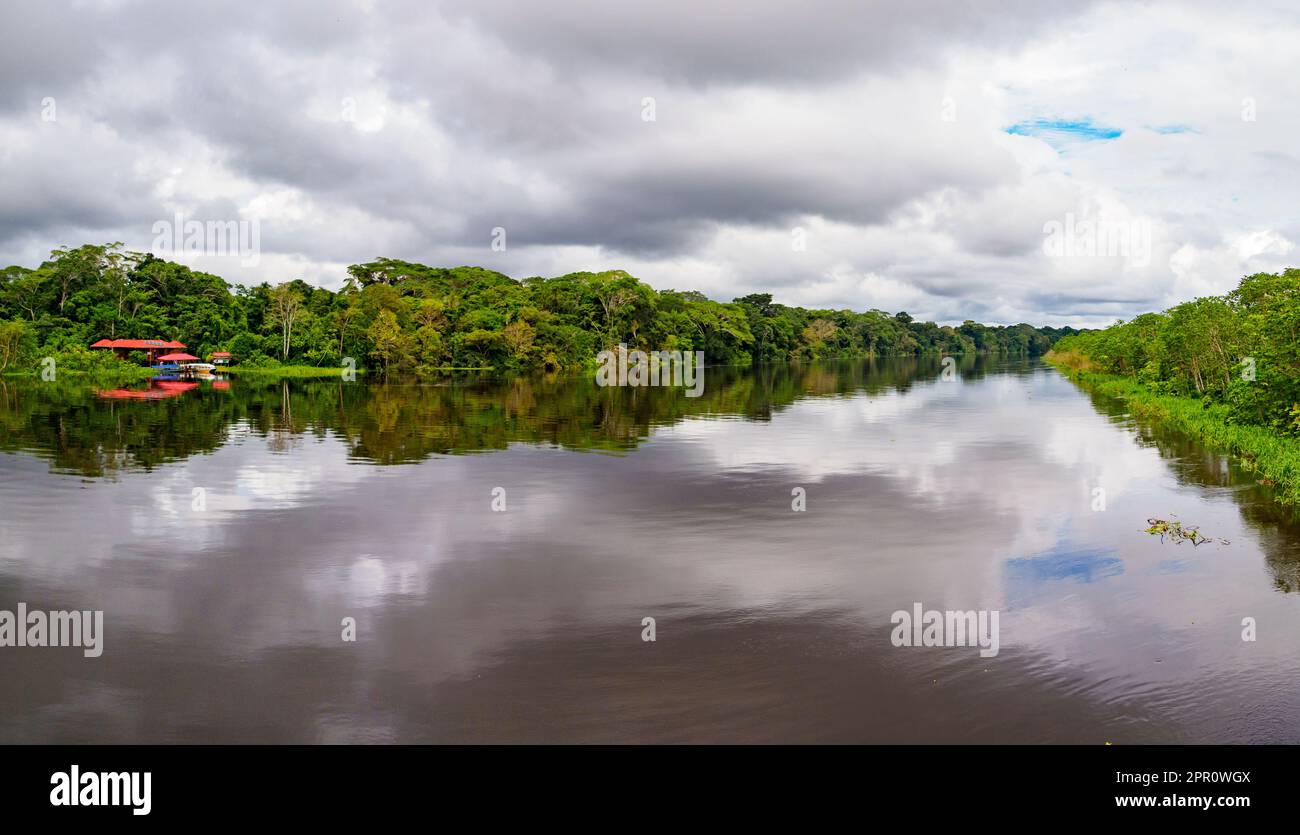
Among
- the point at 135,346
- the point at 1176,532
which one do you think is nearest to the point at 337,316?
the point at 135,346

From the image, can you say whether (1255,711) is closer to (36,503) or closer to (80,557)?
(80,557)

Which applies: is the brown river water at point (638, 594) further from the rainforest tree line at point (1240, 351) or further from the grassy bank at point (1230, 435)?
the rainforest tree line at point (1240, 351)

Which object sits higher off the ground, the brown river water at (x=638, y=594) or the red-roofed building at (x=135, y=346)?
the red-roofed building at (x=135, y=346)

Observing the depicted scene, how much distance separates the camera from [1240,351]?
29.4 metres

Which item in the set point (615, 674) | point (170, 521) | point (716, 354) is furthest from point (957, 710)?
point (716, 354)

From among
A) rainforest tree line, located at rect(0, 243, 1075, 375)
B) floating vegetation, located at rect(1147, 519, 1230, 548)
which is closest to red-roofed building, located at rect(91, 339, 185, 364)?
rainforest tree line, located at rect(0, 243, 1075, 375)

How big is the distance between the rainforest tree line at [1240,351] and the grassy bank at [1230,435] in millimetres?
494

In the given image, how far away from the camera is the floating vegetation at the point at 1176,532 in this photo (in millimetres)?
13703

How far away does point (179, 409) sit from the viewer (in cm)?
3734

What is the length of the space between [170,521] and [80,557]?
94.6 inches

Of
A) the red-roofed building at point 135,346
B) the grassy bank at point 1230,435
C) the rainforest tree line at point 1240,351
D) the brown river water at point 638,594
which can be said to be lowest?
the brown river water at point 638,594

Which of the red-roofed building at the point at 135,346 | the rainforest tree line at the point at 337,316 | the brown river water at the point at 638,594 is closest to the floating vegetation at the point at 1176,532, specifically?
the brown river water at the point at 638,594

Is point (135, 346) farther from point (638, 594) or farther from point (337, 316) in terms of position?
point (638, 594)
